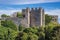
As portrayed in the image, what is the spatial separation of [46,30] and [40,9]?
2473cm

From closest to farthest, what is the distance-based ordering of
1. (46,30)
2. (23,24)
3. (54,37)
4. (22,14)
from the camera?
1. (54,37)
2. (46,30)
3. (23,24)
4. (22,14)

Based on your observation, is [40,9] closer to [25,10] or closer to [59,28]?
[25,10]

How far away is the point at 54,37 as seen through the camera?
55.6ft

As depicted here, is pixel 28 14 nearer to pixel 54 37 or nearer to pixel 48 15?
pixel 48 15

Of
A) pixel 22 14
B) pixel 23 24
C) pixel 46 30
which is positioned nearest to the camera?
pixel 46 30

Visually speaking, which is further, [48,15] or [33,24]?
[48,15]

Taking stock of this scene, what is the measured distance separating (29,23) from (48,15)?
557 centimetres

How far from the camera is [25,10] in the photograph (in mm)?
44094

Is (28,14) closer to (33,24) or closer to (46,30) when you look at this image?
(33,24)

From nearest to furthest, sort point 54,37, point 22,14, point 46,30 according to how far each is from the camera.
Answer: point 54,37, point 46,30, point 22,14

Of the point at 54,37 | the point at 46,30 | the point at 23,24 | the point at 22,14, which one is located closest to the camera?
the point at 54,37

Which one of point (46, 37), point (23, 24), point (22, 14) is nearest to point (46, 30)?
point (46, 37)

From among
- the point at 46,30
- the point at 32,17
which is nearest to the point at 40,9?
the point at 32,17

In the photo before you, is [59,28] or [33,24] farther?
[33,24]
